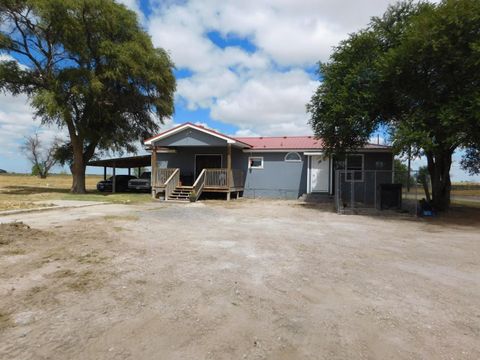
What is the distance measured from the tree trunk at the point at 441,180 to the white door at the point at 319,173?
18.2 ft

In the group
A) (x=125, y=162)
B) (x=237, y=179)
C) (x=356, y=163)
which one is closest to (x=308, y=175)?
(x=356, y=163)

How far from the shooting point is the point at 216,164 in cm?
2331

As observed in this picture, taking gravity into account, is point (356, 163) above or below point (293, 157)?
below

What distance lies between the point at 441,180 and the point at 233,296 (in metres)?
15.0

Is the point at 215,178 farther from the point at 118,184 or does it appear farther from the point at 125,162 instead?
the point at 118,184

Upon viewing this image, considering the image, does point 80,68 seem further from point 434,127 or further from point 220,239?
point 434,127

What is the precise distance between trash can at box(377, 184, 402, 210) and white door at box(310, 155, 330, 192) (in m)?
5.01

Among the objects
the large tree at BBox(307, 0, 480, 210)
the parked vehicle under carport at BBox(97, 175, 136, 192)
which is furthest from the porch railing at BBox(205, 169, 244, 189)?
the parked vehicle under carport at BBox(97, 175, 136, 192)

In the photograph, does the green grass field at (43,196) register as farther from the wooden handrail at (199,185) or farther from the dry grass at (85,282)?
the dry grass at (85,282)

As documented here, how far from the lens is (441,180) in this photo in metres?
16.2

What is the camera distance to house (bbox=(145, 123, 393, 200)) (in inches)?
788

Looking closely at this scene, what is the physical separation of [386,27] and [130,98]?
15.8 meters

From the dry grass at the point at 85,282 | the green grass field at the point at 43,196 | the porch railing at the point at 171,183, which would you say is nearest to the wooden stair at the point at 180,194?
the porch railing at the point at 171,183

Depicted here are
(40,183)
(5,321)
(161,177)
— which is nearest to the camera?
(5,321)
